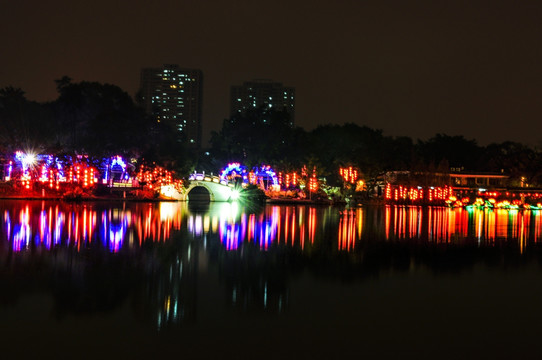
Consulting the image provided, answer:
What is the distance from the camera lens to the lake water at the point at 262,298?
24.1 ft

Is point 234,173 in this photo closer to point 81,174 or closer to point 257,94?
point 81,174

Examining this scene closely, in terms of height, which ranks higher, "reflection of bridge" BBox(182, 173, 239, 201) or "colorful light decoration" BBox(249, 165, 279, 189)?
"colorful light decoration" BBox(249, 165, 279, 189)

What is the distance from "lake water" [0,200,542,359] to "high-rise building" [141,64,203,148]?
131 m

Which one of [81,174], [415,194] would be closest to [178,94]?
[415,194]

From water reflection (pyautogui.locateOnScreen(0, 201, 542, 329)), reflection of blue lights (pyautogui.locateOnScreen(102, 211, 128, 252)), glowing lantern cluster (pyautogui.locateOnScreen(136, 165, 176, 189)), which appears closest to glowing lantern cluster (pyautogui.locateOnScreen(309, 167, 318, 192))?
glowing lantern cluster (pyautogui.locateOnScreen(136, 165, 176, 189))

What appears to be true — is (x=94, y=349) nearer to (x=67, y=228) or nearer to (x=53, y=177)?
(x=67, y=228)

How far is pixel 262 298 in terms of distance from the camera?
9867 mm

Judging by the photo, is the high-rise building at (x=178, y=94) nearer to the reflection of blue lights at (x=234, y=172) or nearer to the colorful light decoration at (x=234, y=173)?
the reflection of blue lights at (x=234, y=172)

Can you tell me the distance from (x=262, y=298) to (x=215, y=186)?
159ft

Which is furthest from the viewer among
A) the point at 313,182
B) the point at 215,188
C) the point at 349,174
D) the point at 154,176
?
the point at 215,188

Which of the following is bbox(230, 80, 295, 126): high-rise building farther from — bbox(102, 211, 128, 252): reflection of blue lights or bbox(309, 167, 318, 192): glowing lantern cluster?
bbox(102, 211, 128, 252): reflection of blue lights

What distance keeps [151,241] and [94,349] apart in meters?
10.3

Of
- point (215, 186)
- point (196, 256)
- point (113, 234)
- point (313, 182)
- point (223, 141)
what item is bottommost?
point (196, 256)

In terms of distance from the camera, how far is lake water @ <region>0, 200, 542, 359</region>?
7.35m
